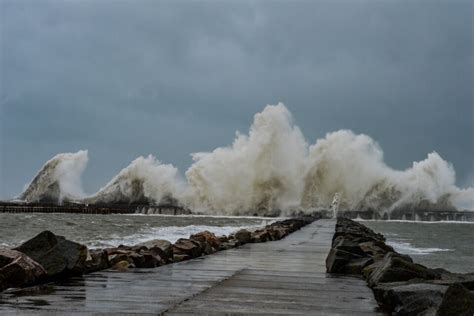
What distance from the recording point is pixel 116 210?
106 metres

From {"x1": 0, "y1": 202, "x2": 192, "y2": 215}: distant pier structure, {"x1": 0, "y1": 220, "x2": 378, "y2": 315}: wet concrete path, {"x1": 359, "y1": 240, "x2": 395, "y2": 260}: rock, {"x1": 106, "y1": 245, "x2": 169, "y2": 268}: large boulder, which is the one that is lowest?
{"x1": 0, "y1": 220, "x2": 378, "y2": 315}: wet concrete path

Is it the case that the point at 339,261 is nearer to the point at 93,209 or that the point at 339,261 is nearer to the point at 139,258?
the point at 139,258

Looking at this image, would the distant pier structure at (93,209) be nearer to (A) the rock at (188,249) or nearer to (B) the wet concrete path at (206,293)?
(A) the rock at (188,249)

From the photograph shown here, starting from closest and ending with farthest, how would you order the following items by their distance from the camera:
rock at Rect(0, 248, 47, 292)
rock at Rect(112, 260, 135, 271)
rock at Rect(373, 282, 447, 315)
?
rock at Rect(373, 282, 447, 315)
rock at Rect(0, 248, 47, 292)
rock at Rect(112, 260, 135, 271)

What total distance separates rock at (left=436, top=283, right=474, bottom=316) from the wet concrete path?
45.9 inches

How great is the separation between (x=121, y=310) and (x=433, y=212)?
105299 millimetres

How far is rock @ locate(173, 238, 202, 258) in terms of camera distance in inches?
425

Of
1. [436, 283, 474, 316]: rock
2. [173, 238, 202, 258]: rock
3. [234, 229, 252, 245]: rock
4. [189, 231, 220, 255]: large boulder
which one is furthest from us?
[234, 229, 252, 245]: rock

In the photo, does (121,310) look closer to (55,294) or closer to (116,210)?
(55,294)

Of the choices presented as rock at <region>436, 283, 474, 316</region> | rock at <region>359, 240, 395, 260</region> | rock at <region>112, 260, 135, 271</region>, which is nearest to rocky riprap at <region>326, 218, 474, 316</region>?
rock at <region>436, 283, 474, 316</region>

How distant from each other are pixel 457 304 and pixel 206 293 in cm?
255

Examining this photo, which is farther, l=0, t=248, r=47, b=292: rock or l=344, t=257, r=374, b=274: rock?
l=344, t=257, r=374, b=274: rock

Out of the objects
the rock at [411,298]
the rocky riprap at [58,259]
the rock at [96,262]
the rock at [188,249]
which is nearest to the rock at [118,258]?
the rocky riprap at [58,259]

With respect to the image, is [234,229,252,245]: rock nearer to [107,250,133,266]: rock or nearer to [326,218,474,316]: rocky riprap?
[107,250,133,266]: rock
